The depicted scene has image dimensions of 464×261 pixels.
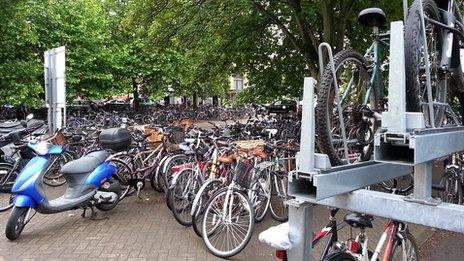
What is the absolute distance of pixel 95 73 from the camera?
741 inches

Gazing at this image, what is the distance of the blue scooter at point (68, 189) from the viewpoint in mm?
5355

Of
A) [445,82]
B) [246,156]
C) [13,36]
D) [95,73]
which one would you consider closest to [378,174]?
[445,82]

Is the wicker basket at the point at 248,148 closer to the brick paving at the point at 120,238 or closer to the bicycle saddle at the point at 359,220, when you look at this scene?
the brick paving at the point at 120,238

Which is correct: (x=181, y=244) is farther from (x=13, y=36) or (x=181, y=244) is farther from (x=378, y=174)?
(x=13, y=36)

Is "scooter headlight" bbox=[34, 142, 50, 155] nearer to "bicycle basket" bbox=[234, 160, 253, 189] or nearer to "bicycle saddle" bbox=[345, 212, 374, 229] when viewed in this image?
"bicycle basket" bbox=[234, 160, 253, 189]

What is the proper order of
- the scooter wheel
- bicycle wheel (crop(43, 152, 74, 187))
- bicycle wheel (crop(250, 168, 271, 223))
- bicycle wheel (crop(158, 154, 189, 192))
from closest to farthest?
the scooter wheel → bicycle wheel (crop(250, 168, 271, 223)) → bicycle wheel (crop(158, 154, 189, 192)) → bicycle wheel (crop(43, 152, 74, 187))

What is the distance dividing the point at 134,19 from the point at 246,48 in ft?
9.92

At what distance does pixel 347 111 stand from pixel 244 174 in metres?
2.29

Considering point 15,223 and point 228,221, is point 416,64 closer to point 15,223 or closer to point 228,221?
point 228,221

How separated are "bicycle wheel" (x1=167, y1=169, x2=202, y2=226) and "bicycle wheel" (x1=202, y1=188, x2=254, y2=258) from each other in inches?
36.7

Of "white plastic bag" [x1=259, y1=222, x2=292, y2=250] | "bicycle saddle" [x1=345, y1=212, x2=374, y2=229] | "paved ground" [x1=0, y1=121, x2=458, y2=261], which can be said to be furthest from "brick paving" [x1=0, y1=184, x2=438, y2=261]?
"white plastic bag" [x1=259, y1=222, x2=292, y2=250]

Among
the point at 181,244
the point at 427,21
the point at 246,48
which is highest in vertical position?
the point at 246,48

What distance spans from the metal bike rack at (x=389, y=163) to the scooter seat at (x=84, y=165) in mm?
4510

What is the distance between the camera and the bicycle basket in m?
5.39
